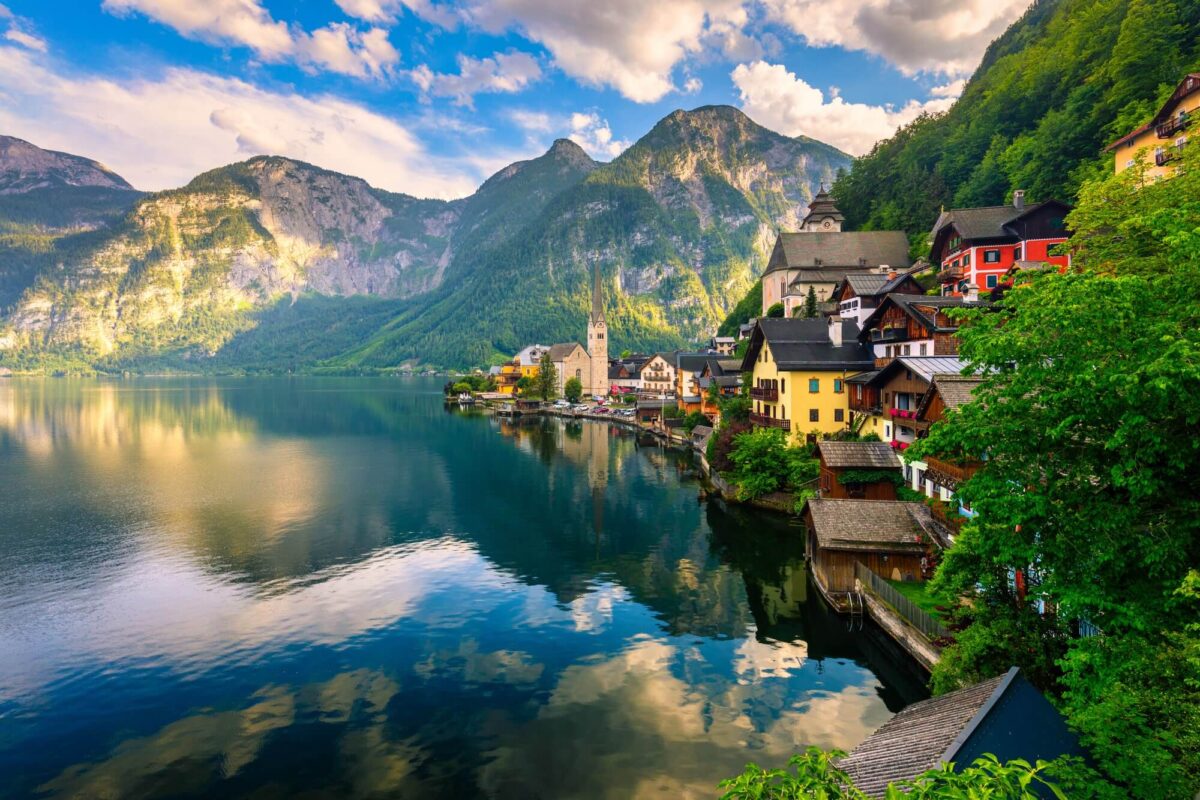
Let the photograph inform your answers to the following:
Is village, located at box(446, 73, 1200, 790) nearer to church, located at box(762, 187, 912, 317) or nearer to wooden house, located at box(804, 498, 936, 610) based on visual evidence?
wooden house, located at box(804, 498, 936, 610)

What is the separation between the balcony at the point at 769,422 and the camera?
52.4m

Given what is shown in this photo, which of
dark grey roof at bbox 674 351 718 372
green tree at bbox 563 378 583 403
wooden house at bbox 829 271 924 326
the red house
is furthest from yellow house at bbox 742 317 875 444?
green tree at bbox 563 378 583 403

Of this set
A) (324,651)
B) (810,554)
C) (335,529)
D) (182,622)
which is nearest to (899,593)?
(810,554)

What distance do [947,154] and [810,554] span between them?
101 m

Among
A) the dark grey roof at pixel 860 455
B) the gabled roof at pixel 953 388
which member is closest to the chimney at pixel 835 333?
the dark grey roof at pixel 860 455

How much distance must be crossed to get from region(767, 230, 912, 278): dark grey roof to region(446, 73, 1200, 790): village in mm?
249

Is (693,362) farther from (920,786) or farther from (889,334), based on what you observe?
(920,786)

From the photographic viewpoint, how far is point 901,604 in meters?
26.4

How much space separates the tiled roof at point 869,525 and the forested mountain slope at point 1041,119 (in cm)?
5291

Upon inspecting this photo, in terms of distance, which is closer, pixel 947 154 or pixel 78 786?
pixel 78 786

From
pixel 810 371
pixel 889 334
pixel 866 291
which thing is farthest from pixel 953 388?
pixel 866 291

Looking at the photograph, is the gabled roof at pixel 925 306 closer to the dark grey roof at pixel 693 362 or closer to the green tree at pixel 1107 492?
the green tree at pixel 1107 492

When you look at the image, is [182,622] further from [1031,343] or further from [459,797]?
A: [1031,343]

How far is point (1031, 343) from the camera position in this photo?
46.7 ft
